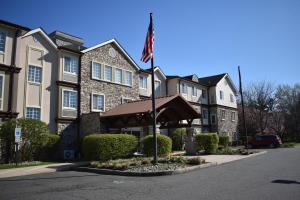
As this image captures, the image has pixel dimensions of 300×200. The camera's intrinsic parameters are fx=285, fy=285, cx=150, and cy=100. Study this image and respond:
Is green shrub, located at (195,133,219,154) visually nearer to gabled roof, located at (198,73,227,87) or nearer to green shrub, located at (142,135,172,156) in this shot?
green shrub, located at (142,135,172,156)

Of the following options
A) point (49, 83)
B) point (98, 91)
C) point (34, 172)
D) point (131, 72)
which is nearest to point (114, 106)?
point (98, 91)

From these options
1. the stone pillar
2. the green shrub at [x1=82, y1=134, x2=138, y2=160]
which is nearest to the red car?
the stone pillar

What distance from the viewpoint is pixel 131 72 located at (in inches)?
1200

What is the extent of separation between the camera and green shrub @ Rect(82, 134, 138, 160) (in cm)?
1894

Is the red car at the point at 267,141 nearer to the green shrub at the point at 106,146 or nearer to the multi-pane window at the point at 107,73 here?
the multi-pane window at the point at 107,73

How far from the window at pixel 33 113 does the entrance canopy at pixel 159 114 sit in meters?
4.84

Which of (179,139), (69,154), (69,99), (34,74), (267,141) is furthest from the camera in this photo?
(267,141)

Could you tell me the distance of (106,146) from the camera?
19.1m

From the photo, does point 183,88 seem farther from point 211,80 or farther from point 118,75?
point 118,75

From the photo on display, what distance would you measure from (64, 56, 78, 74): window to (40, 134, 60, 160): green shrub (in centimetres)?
601

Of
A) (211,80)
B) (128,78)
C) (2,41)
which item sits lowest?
(128,78)

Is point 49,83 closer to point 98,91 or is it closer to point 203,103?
point 98,91

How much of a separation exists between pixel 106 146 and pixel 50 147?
16.7ft

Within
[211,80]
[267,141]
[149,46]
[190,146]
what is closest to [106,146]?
[149,46]
